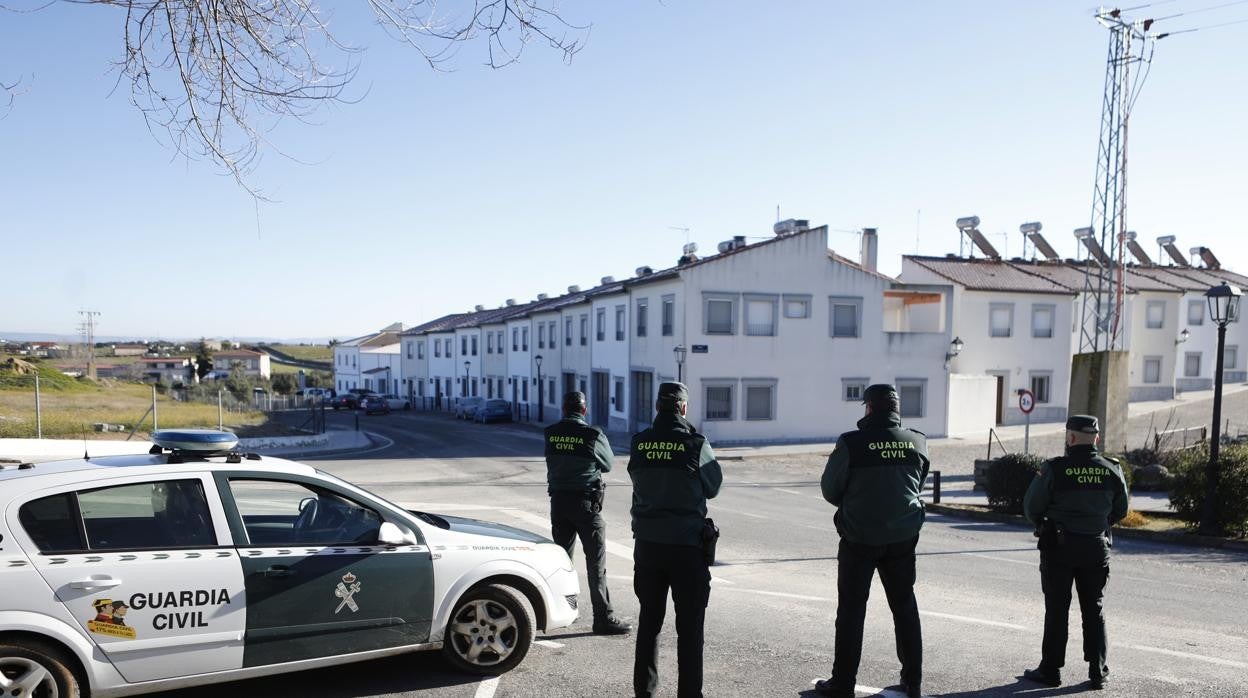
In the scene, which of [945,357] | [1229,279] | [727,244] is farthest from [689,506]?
[1229,279]

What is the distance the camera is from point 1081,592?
5.79 m

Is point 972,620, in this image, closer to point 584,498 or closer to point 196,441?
point 584,498

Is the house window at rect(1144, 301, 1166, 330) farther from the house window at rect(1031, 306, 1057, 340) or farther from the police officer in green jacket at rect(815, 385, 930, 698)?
the police officer in green jacket at rect(815, 385, 930, 698)

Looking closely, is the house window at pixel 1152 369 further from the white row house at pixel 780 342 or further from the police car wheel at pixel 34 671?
the police car wheel at pixel 34 671

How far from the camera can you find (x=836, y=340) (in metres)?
32.5

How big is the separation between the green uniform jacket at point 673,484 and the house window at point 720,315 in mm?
25619

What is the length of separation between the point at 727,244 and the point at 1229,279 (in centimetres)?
3493

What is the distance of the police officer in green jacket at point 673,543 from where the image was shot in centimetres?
505

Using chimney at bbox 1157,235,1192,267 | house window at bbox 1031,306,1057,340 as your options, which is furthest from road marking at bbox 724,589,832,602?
chimney at bbox 1157,235,1192,267

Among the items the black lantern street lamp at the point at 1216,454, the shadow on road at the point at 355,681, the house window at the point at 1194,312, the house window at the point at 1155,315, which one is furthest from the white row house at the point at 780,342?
the shadow on road at the point at 355,681

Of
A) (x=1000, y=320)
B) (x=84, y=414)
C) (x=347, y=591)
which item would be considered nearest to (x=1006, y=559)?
(x=347, y=591)

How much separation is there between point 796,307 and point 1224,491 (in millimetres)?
20003

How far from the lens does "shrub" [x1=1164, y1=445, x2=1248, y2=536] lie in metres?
12.3

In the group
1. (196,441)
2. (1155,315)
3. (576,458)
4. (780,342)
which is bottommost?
(576,458)
